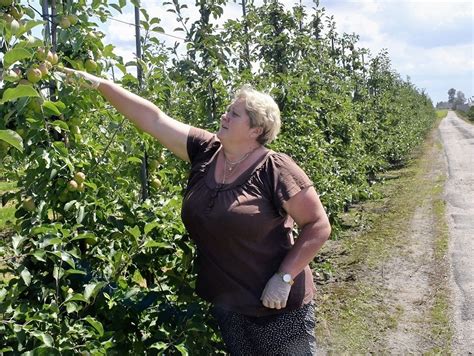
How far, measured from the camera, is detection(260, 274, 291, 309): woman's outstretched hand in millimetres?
2172

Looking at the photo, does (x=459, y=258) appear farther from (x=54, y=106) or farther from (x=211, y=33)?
(x=54, y=106)

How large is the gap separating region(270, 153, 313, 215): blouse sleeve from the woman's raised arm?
1.48ft

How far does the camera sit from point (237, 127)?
2285mm

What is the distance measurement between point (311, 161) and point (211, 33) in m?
1.84

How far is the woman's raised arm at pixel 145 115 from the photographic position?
7.41ft

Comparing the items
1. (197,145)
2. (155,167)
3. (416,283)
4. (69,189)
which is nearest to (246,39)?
(155,167)

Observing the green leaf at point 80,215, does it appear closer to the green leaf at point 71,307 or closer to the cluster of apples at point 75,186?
the cluster of apples at point 75,186

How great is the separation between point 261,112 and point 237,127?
110mm

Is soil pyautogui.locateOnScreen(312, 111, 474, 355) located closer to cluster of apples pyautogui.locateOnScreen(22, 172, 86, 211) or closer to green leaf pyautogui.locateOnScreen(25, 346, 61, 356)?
cluster of apples pyautogui.locateOnScreen(22, 172, 86, 211)

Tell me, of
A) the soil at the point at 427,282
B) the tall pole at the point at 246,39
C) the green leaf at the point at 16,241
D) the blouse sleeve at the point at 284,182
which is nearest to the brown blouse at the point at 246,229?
the blouse sleeve at the point at 284,182

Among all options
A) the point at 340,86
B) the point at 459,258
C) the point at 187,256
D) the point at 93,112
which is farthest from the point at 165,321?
the point at 340,86

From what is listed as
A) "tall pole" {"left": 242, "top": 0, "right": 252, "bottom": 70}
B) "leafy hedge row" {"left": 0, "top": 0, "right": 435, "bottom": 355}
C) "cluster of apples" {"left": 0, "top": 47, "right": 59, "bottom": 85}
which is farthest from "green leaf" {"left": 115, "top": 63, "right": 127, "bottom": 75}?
"tall pole" {"left": 242, "top": 0, "right": 252, "bottom": 70}

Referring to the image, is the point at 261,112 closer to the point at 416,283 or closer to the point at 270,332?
the point at 270,332

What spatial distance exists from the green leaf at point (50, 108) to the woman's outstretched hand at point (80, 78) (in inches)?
7.1
